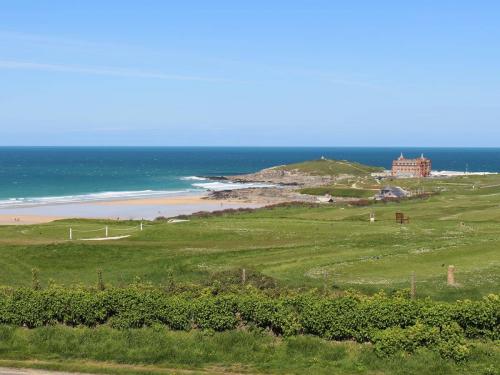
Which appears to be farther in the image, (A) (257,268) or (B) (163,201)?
(B) (163,201)

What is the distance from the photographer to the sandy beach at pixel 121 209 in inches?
3725

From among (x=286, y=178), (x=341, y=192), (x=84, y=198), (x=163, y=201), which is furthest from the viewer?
(x=286, y=178)

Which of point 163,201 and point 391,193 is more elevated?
point 391,193

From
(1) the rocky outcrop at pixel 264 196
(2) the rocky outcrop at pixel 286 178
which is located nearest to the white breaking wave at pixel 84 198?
(1) the rocky outcrop at pixel 264 196

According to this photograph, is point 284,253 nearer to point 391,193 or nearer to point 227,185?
Result: point 391,193

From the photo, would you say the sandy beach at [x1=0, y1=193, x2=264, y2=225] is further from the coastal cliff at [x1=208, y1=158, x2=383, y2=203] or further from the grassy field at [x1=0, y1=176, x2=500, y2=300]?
the grassy field at [x1=0, y1=176, x2=500, y2=300]

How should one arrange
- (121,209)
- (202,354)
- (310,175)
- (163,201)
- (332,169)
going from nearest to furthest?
(202,354) → (121,209) → (163,201) → (310,175) → (332,169)

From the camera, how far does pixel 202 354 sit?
21.7 m

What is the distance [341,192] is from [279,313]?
108 meters

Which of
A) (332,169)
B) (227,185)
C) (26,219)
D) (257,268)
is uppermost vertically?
(257,268)

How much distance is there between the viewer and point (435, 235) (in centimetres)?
4625

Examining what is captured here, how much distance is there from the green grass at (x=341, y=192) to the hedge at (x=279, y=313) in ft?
325

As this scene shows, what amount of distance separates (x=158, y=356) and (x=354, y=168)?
173 m

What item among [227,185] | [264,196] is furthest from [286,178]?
[264,196]
